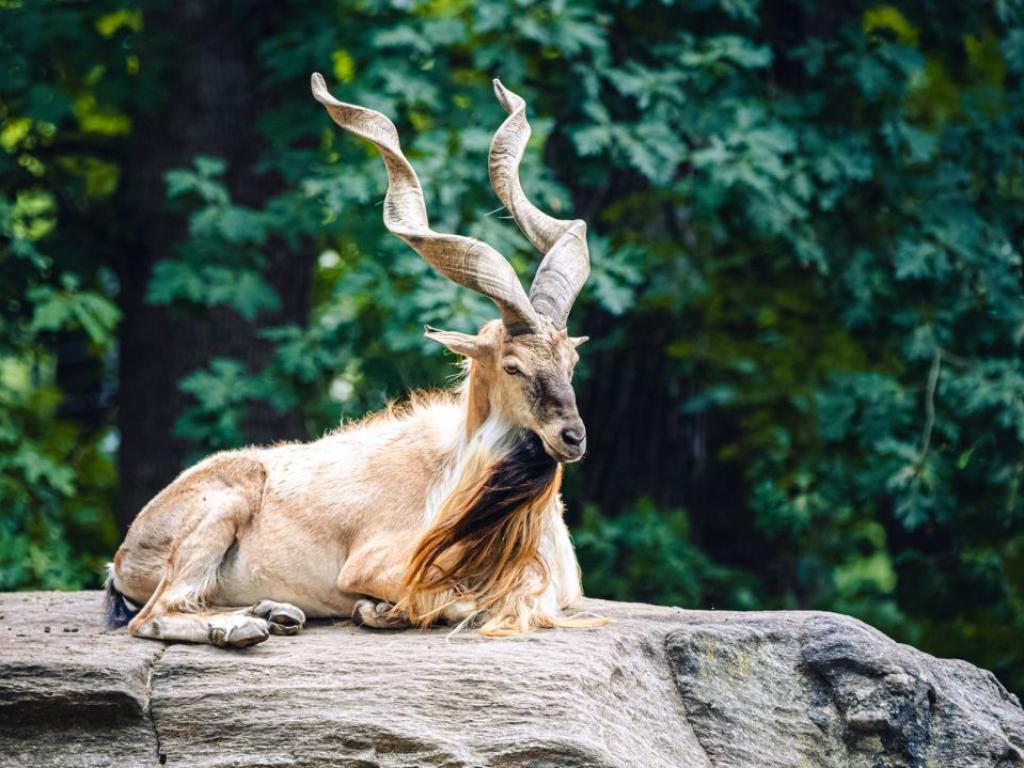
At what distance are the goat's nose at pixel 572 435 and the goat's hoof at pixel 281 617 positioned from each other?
4.90ft

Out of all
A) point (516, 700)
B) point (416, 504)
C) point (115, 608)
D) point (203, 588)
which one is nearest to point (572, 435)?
point (416, 504)

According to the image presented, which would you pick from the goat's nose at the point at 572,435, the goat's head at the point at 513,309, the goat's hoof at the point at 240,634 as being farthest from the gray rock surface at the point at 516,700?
the goat's head at the point at 513,309

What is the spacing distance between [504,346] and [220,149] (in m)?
6.29

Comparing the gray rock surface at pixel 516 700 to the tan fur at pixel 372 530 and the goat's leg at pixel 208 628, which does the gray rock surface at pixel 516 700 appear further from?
the tan fur at pixel 372 530

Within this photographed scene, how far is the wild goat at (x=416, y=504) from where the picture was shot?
6473 millimetres

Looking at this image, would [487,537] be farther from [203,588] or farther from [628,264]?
[628,264]

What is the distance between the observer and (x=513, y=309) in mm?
6418

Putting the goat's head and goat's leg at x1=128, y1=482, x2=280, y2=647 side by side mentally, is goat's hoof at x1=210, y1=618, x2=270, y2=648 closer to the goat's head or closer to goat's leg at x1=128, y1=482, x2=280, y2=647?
goat's leg at x1=128, y1=482, x2=280, y2=647

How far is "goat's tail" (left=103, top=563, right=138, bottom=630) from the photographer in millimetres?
7145

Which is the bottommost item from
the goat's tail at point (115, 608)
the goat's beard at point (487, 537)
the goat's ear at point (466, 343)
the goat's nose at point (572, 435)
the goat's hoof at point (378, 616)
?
the goat's tail at point (115, 608)

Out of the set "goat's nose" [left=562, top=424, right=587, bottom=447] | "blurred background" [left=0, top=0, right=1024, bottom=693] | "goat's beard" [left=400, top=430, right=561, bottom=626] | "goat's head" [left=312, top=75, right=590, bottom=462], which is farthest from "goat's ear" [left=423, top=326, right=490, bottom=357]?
"blurred background" [left=0, top=0, right=1024, bottom=693]

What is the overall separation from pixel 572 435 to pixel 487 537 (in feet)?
2.43

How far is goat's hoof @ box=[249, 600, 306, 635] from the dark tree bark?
525 cm

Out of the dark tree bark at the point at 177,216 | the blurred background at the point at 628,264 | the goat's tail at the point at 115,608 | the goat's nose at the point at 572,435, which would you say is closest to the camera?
the goat's nose at the point at 572,435
